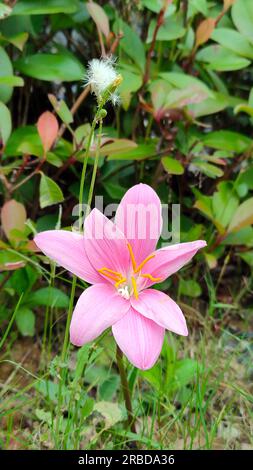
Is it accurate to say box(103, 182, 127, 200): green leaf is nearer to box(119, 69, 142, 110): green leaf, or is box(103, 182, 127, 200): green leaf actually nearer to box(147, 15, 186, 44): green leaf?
box(119, 69, 142, 110): green leaf

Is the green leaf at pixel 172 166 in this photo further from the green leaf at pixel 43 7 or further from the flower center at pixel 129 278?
the flower center at pixel 129 278

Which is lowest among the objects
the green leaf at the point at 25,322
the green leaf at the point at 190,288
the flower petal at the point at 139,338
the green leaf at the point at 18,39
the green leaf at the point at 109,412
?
the green leaf at the point at 109,412

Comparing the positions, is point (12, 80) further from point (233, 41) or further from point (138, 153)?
point (233, 41)

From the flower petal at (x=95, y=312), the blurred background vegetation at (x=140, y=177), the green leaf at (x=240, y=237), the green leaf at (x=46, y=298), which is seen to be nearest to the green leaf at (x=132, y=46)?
the blurred background vegetation at (x=140, y=177)

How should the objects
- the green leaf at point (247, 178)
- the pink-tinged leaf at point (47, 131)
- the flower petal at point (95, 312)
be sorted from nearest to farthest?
the flower petal at point (95, 312) < the pink-tinged leaf at point (47, 131) < the green leaf at point (247, 178)

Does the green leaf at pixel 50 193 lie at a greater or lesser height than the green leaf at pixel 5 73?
lesser

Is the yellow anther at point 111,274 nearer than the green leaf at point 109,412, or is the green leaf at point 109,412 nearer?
the yellow anther at point 111,274

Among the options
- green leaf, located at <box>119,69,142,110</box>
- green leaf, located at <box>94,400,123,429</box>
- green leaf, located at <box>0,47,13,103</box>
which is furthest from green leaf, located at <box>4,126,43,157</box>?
green leaf, located at <box>94,400,123,429</box>
